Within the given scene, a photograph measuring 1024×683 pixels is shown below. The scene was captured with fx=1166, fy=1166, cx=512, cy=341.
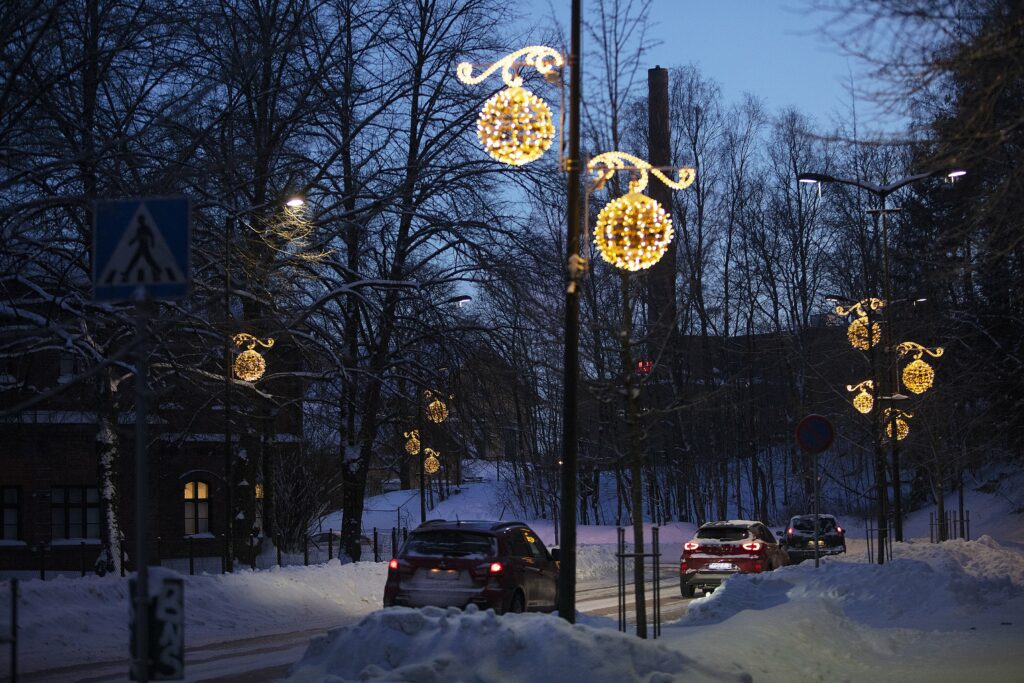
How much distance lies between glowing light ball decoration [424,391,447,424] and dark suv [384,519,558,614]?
10.4m

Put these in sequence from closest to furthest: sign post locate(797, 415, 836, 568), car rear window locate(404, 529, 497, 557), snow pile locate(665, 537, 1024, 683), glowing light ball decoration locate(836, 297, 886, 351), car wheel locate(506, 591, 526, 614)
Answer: snow pile locate(665, 537, 1024, 683) → car rear window locate(404, 529, 497, 557) → car wheel locate(506, 591, 526, 614) → sign post locate(797, 415, 836, 568) → glowing light ball decoration locate(836, 297, 886, 351)

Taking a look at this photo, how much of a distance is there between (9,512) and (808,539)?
26.7m

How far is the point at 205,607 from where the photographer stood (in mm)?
20906

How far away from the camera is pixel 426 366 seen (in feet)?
94.4

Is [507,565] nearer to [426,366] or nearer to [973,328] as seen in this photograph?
[426,366]

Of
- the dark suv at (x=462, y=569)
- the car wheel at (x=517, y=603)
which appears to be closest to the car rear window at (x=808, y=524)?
the dark suv at (x=462, y=569)

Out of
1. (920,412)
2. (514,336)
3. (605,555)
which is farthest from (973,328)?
(514,336)

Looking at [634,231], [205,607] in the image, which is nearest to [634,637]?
[634,231]

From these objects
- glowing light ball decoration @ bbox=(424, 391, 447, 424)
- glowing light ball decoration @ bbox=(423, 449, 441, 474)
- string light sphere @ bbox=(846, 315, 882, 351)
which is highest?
string light sphere @ bbox=(846, 315, 882, 351)

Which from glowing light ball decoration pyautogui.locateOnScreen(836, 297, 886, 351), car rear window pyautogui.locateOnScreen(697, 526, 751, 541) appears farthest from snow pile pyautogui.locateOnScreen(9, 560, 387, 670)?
glowing light ball decoration pyautogui.locateOnScreen(836, 297, 886, 351)

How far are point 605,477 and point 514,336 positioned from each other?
159 ft

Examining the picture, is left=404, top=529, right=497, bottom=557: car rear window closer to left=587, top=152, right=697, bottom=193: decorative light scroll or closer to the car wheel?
the car wheel

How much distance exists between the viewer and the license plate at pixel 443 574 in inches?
639

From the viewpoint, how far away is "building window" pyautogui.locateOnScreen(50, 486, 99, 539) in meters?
39.2
